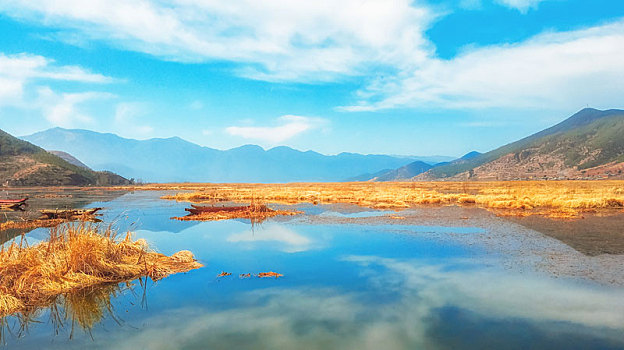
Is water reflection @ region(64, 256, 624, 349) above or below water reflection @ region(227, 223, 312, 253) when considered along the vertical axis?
below

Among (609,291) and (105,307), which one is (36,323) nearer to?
(105,307)

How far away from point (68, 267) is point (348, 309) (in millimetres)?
8411

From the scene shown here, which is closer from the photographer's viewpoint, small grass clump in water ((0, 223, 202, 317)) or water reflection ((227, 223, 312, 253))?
small grass clump in water ((0, 223, 202, 317))

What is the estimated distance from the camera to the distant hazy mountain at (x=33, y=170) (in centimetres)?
11394

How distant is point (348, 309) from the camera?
368 inches

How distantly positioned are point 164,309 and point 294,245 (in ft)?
28.0

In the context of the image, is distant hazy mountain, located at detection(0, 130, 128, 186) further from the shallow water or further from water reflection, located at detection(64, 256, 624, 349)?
water reflection, located at detection(64, 256, 624, 349)

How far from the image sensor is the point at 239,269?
13406mm

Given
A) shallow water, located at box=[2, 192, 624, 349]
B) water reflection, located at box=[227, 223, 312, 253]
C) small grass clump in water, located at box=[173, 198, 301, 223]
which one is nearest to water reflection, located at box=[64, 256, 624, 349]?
shallow water, located at box=[2, 192, 624, 349]

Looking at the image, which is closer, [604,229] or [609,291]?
[609,291]

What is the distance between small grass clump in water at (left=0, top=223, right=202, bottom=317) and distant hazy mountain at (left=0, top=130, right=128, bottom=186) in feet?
399

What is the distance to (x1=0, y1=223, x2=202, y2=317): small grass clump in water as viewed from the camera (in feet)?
33.5

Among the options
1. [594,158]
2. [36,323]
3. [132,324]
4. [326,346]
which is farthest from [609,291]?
[594,158]

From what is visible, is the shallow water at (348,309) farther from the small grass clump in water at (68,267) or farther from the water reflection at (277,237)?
the water reflection at (277,237)
